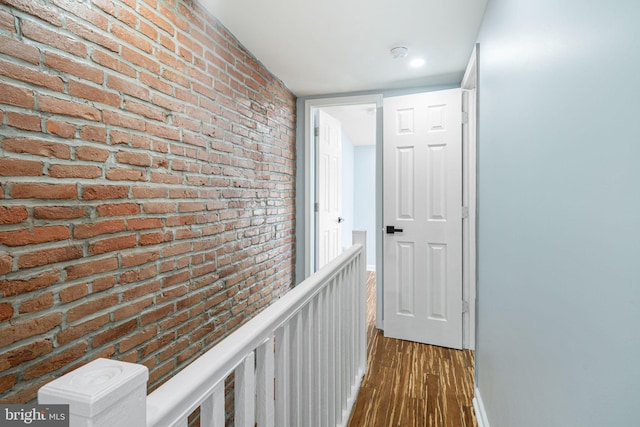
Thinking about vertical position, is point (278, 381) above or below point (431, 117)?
below

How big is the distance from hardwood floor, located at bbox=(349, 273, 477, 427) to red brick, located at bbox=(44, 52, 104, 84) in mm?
2058

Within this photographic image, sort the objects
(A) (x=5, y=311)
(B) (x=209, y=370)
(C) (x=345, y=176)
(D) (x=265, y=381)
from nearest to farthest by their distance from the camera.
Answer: (B) (x=209, y=370), (D) (x=265, y=381), (A) (x=5, y=311), (C) (x=345, y=176)

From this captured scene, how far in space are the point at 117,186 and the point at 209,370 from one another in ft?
3.35

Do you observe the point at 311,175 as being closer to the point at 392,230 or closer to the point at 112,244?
the point at 392,230

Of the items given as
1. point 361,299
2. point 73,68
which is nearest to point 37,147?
point 73,68

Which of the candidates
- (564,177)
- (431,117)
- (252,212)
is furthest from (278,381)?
(431,117)

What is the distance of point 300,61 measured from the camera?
2521 mm

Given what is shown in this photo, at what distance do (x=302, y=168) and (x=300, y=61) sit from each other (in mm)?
1055

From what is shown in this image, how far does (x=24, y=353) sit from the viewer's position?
100 centimetres

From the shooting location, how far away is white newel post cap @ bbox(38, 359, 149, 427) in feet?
1.13

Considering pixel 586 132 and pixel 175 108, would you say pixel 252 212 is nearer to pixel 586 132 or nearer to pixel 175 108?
pixel 175 108

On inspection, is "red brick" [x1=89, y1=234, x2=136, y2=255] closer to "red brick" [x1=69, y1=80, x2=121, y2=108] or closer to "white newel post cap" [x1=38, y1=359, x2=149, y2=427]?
"red brick" [x1=69, y1=80, x2=121, y2=108]

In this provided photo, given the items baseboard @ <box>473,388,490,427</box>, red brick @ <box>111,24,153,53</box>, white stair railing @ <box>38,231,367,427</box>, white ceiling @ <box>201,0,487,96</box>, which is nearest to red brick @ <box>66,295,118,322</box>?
white stair railing @ <box>38,231,367,427</box>

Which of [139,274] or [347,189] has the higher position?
[347,189]
